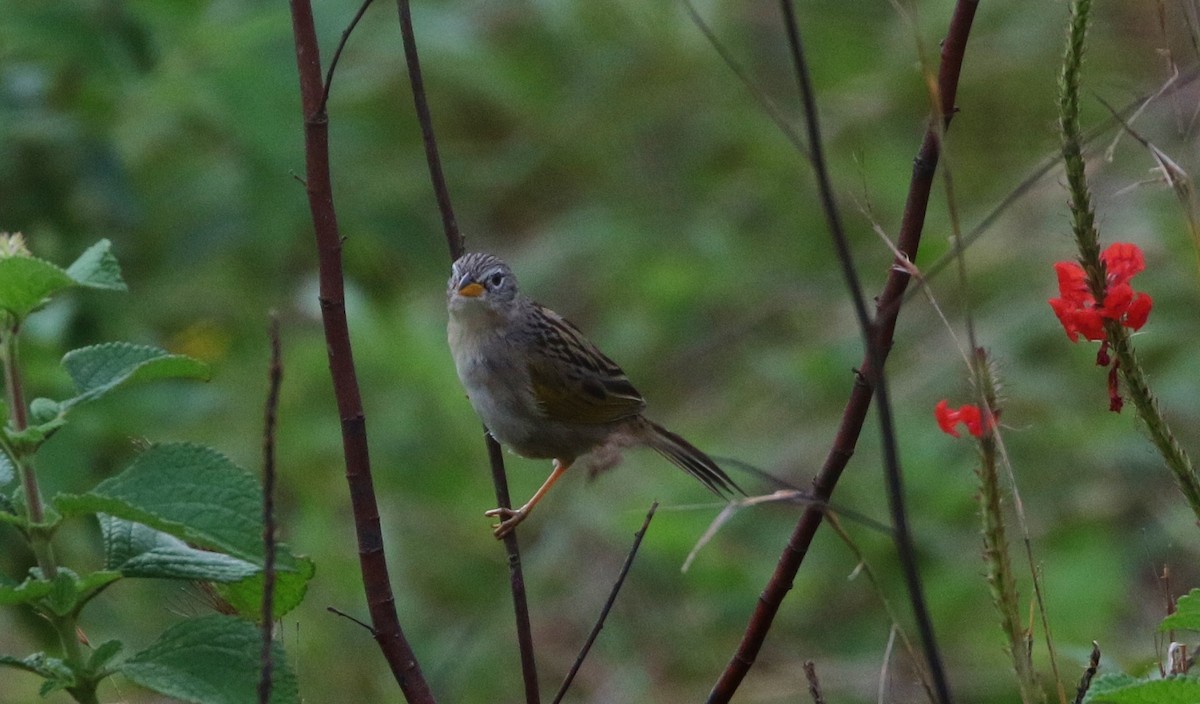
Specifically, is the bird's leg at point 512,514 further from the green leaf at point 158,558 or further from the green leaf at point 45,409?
the green leaf at point 45,409

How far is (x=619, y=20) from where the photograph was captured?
6.27m

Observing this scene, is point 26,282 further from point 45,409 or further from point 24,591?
point 24,591

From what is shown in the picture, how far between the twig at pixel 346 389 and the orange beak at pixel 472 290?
65.8 inches

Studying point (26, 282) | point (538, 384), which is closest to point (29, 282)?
point (26, 282)

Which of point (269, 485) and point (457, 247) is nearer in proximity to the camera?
point (269, 485)

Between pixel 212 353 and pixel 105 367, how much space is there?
3215 millimetres

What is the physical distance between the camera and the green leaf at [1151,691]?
4.66 feet

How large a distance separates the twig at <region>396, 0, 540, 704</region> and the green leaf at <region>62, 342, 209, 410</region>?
54cm

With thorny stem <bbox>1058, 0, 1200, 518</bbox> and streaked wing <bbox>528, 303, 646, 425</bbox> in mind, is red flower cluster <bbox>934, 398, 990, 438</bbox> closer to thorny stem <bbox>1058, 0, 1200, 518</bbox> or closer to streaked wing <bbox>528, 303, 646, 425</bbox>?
thorny stem <bbox>1058, 0, 1200, 518</bbox>

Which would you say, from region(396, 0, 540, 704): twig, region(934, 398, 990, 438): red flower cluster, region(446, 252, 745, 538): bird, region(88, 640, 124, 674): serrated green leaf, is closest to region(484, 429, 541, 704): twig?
region(396, 0, 540, 704): twig

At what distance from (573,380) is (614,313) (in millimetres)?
2248

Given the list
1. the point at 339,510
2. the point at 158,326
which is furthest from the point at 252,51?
the point at 339,510

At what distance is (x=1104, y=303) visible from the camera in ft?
5.25

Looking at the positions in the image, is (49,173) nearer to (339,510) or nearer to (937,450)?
(339,510)
